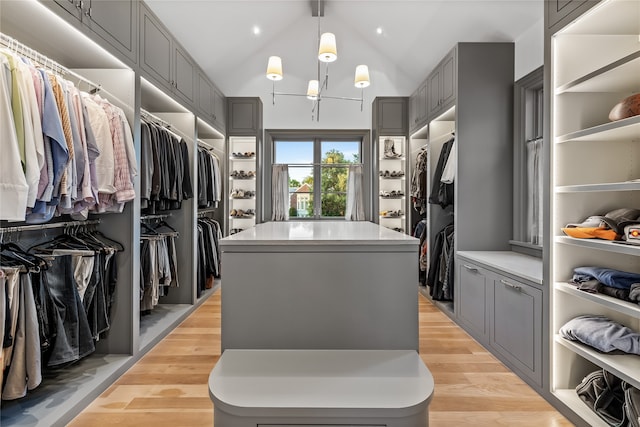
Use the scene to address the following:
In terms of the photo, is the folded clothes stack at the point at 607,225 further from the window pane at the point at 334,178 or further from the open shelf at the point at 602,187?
the window pane at the point at 334,178

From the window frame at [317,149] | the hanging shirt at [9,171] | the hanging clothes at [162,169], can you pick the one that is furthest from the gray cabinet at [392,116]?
the hanging shirt at [9,171]

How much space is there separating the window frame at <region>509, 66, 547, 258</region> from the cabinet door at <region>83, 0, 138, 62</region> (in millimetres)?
3143

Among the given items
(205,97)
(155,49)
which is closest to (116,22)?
(155,49)

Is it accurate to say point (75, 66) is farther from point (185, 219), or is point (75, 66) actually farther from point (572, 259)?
point (572, 259)

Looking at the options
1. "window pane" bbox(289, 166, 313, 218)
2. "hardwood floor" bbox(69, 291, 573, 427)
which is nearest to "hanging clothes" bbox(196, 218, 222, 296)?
"hardwood floor" bbox(69, 291, 573, 427)

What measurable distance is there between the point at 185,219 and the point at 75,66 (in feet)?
5.78

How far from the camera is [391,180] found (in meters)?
5.87

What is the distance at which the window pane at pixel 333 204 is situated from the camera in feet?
20.8

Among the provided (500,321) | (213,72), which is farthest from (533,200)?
(213,72)

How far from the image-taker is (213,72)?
5359 millimetres

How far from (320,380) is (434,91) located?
12.1 ft

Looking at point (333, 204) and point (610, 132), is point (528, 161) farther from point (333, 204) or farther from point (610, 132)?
point (333, 204)

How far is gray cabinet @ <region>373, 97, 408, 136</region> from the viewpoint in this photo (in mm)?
5465

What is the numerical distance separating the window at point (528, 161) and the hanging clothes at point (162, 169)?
10.0ft
